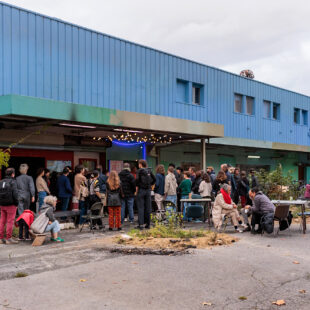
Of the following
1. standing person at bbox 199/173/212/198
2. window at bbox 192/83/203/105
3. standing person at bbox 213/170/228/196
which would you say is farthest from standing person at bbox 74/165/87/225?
window at bbox 192/83/203/105

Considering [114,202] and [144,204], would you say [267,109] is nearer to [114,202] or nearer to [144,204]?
[144,204]

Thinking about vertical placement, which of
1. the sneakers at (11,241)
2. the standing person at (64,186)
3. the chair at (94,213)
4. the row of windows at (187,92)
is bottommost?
the sneakers at (11,241)

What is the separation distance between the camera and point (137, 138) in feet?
57.0

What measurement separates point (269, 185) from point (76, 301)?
1323 cm

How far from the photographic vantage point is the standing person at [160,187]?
13.9 m

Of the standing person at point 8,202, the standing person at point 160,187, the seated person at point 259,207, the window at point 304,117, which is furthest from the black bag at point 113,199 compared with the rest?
the window at point 304,117

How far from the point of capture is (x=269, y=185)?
58.0ft

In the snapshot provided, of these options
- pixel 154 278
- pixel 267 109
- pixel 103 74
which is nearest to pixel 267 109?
pixel 267 109

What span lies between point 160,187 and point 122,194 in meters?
1.96

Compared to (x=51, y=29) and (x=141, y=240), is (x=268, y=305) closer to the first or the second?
(x=141, y=240)

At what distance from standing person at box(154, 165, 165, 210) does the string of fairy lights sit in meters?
2.84

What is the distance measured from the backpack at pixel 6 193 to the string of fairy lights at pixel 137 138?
21.6ft

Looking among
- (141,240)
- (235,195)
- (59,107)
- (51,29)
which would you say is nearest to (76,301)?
(141,240)

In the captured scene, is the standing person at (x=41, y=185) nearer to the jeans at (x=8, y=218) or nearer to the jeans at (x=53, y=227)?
the jeans at (x=8, y=218)
